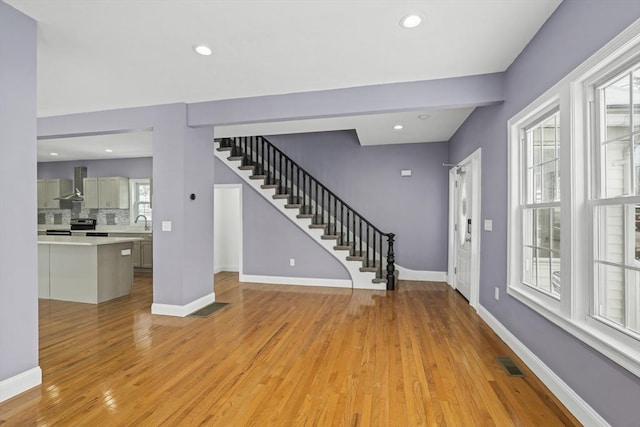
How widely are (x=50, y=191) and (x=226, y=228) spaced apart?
16.7ft

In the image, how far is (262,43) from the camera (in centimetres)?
258

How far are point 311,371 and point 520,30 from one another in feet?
10.8

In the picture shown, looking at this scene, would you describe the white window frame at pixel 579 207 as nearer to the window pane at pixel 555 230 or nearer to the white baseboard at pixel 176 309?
the window pane at pixel 555 230

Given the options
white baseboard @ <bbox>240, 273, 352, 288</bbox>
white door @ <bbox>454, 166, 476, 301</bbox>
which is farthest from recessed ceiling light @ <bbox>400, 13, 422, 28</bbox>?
white baseboard @ <bbox>240, 273, 352, 288</bbox>

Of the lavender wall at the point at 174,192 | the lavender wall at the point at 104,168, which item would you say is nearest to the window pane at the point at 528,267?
the lavender wall at the point at 174,192

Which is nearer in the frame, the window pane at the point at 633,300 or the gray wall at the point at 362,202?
the window pane at the point at 633,300

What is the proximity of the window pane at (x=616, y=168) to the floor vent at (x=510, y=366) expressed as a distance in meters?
1.57

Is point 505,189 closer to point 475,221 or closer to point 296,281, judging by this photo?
point 475,221

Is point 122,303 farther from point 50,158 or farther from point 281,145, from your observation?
point 50,158

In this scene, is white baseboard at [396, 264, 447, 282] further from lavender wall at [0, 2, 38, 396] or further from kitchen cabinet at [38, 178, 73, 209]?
kitchen cabinet at [38, 178, 73, 209]

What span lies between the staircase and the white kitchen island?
255cm

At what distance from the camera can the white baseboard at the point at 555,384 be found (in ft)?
5.93

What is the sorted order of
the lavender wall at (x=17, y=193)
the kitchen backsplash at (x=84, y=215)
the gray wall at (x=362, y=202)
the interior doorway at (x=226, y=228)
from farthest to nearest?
the kitchen backsplash at (x=84, y=215) < the interior doorway at (x=226, y=228) < the gray wall at (x=362, y=202) < the lavender wall at (x=17, y=193)

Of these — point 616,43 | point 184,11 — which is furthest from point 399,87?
point 184,11
